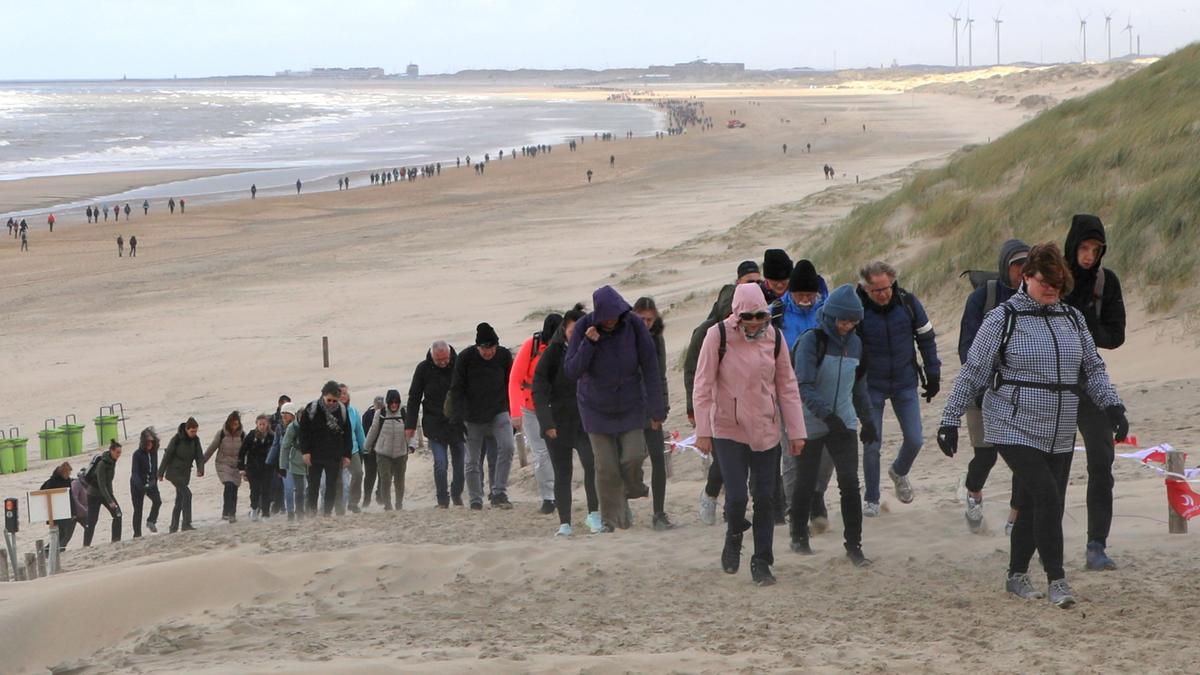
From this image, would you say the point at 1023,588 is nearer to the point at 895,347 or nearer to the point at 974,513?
the point at 974,513

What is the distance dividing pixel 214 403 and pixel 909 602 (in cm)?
1507

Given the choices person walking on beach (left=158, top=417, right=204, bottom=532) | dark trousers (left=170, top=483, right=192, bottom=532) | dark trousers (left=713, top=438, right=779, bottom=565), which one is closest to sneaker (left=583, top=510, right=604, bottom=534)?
dark trousers (left=713, top=438, right=779, bottom=565)

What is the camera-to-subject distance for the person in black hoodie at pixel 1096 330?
19.8 ft

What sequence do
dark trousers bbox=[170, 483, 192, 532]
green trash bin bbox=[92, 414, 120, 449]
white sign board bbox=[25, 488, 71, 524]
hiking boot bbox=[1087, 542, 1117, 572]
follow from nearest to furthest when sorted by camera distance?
hiking boot bbox=[1087, 542, 1117, 572] → white sign board bbox=[25, 488, 71, 524] → dark trousers bbox=[170, 483, 192, 532] → green trash bin bbox=[92, 414, 120, 449]

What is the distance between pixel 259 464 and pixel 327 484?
1457 mm

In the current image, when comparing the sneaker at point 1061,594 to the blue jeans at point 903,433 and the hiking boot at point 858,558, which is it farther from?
the blue jeans at point 903,433

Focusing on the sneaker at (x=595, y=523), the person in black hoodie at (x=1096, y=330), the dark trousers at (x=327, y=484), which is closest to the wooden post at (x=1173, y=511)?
the person in black hoodie at (x=1096, y=330)

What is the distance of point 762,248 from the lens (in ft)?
86.6

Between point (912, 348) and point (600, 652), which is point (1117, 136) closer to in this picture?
point (912, 348)

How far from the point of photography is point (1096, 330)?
20.8 feet

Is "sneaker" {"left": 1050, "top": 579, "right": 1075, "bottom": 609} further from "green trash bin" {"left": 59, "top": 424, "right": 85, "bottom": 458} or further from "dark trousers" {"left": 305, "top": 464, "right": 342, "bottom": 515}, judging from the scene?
"green trash bin" {"left": 59, "top": 424, "right": 85, "bottom": 458}

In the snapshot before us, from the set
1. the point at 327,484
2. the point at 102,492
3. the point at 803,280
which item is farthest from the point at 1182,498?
the point at 102,492

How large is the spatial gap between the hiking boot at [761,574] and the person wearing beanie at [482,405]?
3.65 meters

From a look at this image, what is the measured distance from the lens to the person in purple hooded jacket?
7.61m
